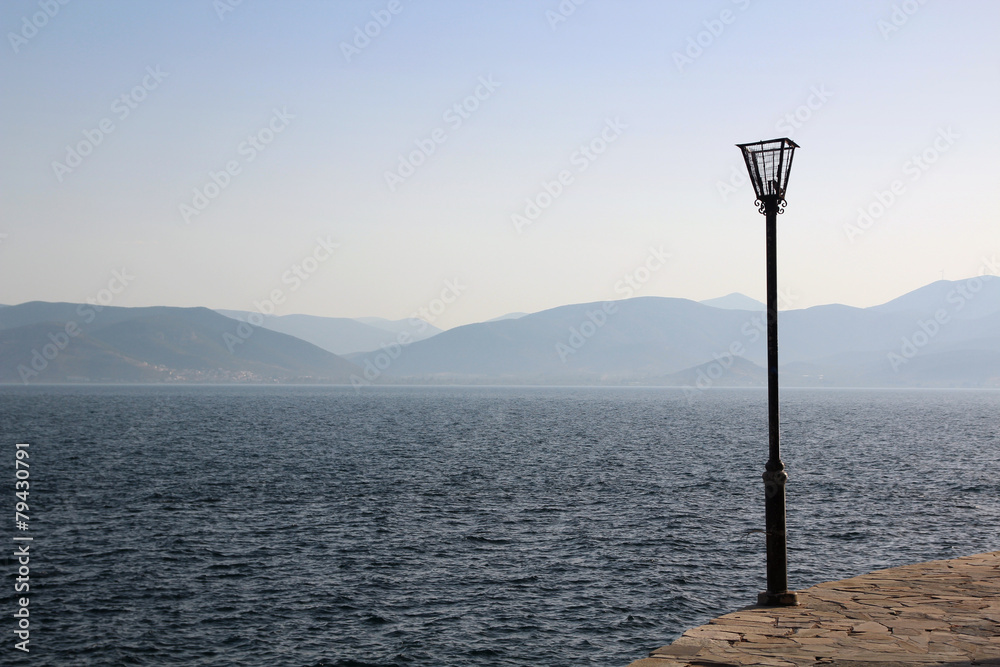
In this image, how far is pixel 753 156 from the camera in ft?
42.0

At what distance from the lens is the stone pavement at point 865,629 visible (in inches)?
364

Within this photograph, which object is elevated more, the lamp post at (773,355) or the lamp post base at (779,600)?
the lamp post at (773,355)

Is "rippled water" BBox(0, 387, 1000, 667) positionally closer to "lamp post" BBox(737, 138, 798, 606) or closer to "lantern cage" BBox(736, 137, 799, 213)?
"lamp post" BBox(737, 138, 798, 606)

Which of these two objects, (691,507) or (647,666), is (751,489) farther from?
(647,666)

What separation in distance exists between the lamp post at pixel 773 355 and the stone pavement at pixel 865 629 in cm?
46

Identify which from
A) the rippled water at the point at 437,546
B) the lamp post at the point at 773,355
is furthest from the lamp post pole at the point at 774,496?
the rippled water at the point at 437,546

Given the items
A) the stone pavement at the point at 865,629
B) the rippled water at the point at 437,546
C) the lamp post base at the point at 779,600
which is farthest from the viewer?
the rippled water at the point at 437,546

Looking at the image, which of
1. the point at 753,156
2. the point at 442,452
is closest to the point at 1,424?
the point at 442,452

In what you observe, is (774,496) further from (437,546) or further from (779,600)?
(437,546)

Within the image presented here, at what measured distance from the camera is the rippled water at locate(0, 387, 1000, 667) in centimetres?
1722

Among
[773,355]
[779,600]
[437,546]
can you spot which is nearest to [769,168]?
[773,355]

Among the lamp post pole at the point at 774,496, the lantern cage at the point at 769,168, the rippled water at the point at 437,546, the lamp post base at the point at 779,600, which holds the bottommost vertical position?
the rippled water at the point at 437,546

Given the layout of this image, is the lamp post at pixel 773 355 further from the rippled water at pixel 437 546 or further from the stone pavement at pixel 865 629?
the rippled water at pixel 437 546

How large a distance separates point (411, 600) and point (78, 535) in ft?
47.8
